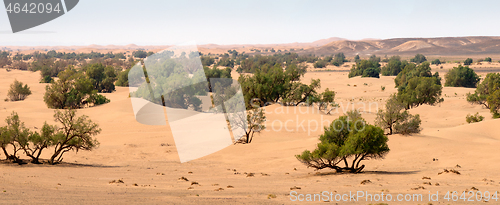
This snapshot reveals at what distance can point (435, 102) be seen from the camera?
36.1 meters

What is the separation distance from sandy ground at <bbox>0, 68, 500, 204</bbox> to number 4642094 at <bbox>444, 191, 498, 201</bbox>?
10.8 inches

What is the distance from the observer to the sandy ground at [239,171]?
866 cm

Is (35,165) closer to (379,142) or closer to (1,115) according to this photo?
(379,142)

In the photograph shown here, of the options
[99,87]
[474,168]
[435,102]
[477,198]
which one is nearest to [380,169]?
[474,168]

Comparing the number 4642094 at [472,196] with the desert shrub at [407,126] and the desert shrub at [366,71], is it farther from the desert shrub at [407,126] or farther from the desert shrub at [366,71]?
the desert shrub at [366,71]

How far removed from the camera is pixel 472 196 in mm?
8719

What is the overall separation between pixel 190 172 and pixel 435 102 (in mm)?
30089

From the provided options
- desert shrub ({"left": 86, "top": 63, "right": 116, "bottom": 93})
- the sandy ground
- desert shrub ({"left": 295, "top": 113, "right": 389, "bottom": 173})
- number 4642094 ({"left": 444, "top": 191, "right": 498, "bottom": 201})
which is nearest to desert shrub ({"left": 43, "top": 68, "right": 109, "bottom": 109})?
the sandy ground

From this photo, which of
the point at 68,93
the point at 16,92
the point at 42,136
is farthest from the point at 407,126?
the point at 16,92

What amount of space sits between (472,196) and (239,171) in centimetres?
814

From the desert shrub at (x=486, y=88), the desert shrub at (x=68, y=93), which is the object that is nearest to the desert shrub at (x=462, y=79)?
the desert shrub at (x=486, y=88)

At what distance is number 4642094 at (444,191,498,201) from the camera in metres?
8.49

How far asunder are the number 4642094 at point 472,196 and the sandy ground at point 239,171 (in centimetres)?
27

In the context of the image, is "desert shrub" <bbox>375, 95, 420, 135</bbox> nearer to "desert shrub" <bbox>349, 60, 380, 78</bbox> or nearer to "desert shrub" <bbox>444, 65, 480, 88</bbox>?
"desert shrub" <bbox>444, 65, 480, 88</bbox>
